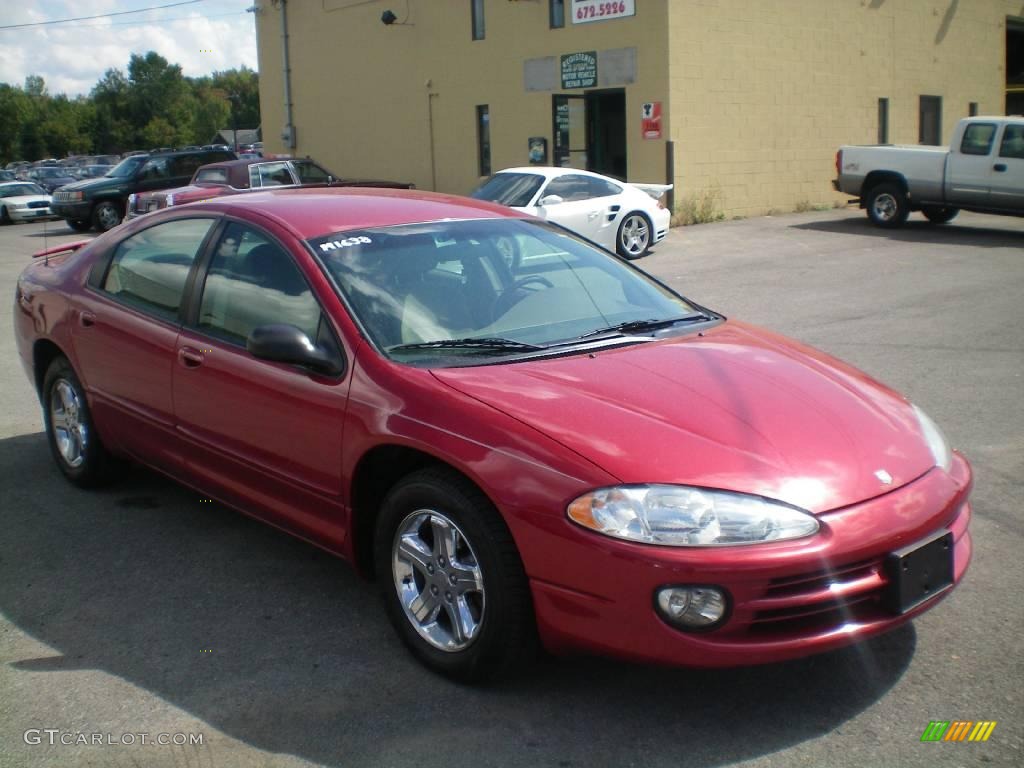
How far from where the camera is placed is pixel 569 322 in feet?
14.5

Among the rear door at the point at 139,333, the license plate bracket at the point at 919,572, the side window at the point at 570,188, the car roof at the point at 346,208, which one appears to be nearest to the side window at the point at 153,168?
the side window at the point at 570,188

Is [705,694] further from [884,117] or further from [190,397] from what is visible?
[884,117]

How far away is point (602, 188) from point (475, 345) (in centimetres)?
1290

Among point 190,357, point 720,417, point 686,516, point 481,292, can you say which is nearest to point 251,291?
point 190,357

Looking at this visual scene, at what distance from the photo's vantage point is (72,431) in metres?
5.84

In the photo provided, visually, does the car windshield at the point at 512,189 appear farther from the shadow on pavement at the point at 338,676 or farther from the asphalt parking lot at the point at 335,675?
the shadow on pavement at the point at 338,676

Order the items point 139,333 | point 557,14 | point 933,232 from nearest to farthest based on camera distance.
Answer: point 139,333, point 933,232, point 557,14

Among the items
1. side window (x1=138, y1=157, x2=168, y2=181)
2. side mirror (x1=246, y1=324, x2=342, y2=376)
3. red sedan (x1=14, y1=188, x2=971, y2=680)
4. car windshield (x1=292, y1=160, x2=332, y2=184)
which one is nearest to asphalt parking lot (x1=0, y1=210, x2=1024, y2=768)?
red sedan (x1=14, y1=188, x2=971, y2=680)

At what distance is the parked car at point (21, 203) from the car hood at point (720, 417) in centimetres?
2987

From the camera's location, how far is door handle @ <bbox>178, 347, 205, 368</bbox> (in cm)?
467

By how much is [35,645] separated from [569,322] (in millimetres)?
2311

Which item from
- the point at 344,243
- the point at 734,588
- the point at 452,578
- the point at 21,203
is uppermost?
the point at 21,203

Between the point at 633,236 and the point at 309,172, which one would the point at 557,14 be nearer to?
the point at 309,172

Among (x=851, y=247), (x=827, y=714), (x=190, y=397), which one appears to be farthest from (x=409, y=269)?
(x=851, y=247)
